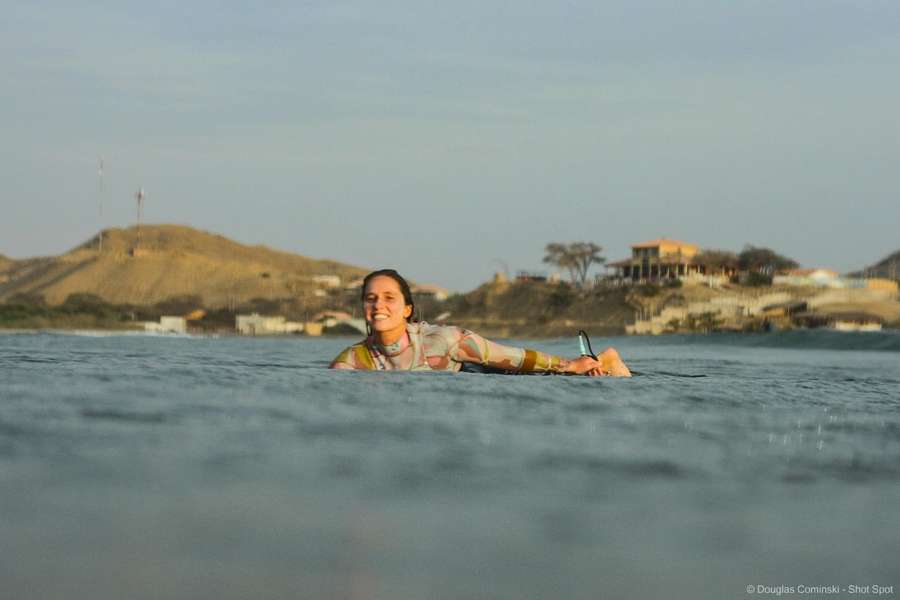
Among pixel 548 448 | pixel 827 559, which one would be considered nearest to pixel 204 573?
pixel 827 559

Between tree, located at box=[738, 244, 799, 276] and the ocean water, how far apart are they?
372 ft

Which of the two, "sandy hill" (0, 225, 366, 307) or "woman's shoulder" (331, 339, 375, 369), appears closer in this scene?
"woman's shoulder" (331, 339, 375, 369)

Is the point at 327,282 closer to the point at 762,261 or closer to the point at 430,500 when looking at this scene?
the point at 762,261

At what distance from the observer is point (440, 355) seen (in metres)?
7.42

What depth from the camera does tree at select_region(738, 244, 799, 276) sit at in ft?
372

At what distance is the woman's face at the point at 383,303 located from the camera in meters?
6.75

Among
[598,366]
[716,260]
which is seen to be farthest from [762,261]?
[598,366]

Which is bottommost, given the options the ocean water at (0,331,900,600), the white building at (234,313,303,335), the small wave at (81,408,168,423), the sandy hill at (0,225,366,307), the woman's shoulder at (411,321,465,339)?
the ocean water at (0,331,900,600)

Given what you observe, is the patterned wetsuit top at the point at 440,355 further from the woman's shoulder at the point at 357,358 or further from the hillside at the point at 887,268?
the hillside at the point at 887,268

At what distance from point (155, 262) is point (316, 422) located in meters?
173

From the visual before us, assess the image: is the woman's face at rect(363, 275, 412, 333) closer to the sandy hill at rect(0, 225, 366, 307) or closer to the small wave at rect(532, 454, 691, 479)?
the small wave at rect(532, 454, 691, 479)

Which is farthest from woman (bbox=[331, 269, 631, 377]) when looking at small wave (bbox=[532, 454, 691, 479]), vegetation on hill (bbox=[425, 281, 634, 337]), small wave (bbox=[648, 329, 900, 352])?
vegetation on hill (bbox=[425, 281, 634, 337])

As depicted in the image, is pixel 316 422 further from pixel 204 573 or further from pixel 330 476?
pixel 204 573

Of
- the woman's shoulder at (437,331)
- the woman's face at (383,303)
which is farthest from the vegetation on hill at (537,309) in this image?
the woman's face at (383,303)
